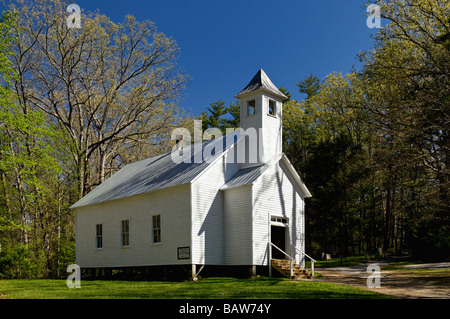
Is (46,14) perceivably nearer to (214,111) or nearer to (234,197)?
(234,197)

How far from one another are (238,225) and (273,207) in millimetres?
2043

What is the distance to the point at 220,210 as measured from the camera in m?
22.6

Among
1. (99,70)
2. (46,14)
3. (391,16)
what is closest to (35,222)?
(99,70)

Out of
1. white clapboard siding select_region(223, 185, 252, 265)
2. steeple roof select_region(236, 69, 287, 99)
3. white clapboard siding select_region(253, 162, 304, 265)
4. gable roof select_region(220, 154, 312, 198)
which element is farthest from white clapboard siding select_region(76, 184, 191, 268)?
steeple roof select_region(236, 69, 287, 99)

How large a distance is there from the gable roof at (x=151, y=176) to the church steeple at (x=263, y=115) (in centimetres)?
139

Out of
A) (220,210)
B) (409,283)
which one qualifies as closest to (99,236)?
(220,210)

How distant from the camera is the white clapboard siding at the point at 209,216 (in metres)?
21.4

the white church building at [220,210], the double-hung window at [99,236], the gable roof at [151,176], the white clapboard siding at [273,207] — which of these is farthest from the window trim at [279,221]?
the double-hung window at [99,236]

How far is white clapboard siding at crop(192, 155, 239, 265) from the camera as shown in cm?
2138

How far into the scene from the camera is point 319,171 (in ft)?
126

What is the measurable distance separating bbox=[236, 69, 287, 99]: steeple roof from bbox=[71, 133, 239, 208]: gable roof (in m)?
2.76

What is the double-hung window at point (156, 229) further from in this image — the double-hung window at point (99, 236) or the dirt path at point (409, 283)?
the dirt path at point (409, 283)

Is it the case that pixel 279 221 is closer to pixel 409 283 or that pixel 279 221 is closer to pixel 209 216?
pixel 209 216

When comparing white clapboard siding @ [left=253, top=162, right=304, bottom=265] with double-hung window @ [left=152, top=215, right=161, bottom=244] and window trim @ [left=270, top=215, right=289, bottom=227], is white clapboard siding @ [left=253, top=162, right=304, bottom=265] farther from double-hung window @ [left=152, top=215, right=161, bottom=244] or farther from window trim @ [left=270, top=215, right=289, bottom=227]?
double-hung window @ [left=152, top=215, right=161, bottom=244]
